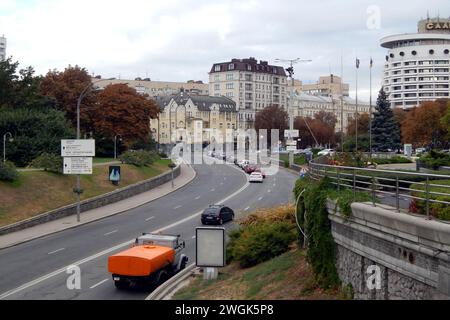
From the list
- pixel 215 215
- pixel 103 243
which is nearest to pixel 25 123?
pixel 215 215

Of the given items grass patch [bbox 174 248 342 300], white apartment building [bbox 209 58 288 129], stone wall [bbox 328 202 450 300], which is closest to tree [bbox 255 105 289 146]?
white apartment building [bbox 209 58 288 129]

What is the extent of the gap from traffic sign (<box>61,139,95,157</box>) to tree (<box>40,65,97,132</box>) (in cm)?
3393

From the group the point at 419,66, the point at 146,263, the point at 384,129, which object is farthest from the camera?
the point at 419,66

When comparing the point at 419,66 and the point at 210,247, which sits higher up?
the point at 419,66

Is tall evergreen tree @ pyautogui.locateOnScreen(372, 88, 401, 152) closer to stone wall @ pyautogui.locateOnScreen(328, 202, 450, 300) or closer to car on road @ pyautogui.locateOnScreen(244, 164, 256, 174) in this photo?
car on road @ pyautogui.locateOnScreen(244, 164, 256, 174)

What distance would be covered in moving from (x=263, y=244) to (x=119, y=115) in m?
58.1

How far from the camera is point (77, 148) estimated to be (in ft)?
135

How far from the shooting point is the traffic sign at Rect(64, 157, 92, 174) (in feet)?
Result: 134

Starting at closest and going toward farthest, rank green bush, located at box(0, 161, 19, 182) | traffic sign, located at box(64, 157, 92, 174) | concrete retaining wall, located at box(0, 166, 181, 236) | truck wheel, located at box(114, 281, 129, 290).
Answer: truck wheel, located at box(114, 281, 129, 290) → concrete retaining wall, located at box(0, 166, 181, 236) → green bush, located at box(0, 161, 19, 182) → traffic sign, located at box(64, 157, 92, 174)

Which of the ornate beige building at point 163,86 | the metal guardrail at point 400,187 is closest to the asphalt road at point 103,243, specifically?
the metal guardrail at point 400,187

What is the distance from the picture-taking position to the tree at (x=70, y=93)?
76.0 m

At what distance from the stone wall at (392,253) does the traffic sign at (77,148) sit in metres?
28.7

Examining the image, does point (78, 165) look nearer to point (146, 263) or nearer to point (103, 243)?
point (103, 243)
